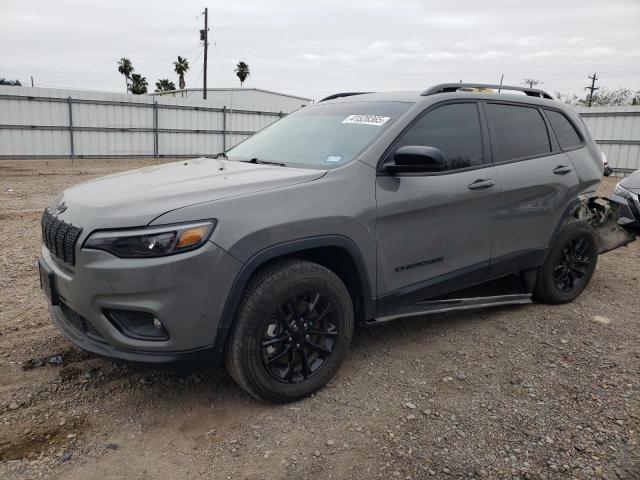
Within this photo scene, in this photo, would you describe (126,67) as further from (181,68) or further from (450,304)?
(450,304)

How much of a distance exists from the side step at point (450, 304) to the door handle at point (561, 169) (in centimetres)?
105

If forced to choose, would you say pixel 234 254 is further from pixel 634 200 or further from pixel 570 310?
pixel 634 200

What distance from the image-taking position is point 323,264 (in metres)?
3.14

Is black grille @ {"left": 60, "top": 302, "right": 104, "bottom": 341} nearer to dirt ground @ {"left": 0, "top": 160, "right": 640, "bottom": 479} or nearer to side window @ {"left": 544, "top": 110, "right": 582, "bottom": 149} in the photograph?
dirt ground @ {"left": 0, "top": 160, "right": 640, "bottom": 479}

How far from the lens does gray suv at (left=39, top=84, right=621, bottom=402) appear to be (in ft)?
8.18

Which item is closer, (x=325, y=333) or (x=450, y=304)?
(x=325, y=333)

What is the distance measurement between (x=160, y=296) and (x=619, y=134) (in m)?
18.7

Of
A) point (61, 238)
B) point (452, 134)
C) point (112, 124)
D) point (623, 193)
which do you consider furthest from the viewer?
point (112, 124)

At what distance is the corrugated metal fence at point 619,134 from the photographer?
16844mm

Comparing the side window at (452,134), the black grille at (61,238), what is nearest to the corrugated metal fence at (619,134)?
the side window at (452,134)

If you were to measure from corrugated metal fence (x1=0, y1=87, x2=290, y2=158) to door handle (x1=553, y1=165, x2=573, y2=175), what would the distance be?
60.2ft

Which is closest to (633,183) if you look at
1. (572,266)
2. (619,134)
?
(572,266)

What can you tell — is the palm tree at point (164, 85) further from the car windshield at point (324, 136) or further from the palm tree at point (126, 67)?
the car windshield at point (324, 136)

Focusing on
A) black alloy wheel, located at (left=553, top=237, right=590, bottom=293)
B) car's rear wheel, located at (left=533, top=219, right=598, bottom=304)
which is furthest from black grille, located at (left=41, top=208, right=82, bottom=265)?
black alloy wheel, located at (left=553, top=237, right=590, bottom=293)
